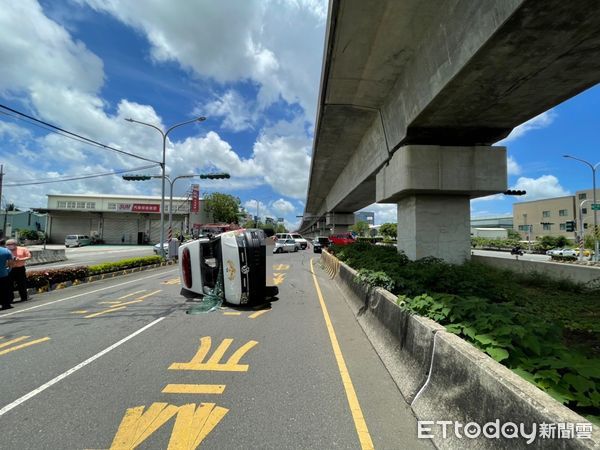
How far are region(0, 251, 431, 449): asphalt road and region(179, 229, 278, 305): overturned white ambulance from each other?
102 centimetres

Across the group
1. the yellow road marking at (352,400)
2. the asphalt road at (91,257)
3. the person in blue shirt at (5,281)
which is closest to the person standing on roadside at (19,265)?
the person in blue shirt at (5,281)

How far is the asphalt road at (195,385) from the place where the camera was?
328 cm

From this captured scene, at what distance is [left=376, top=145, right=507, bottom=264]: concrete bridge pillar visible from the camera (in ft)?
33.9

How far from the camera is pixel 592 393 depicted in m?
2.56

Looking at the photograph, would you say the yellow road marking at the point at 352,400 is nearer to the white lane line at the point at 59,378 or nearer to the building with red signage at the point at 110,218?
the white lane line at the point at 59,378

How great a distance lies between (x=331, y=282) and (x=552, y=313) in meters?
9.05

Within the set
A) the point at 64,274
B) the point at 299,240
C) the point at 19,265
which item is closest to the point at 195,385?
the point at 19,265

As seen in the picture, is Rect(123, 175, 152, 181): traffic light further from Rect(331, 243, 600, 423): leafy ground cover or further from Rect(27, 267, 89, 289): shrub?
Rect(331, 243, 600, 423): leafy ground cover

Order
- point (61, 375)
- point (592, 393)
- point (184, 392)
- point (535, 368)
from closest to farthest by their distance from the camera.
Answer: point (592, 393)
point (535, 368)
point (184, 392)
point (61, 375)

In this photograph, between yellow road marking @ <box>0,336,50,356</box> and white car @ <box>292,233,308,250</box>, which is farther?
white car @ <box>292,233,308,250</box>

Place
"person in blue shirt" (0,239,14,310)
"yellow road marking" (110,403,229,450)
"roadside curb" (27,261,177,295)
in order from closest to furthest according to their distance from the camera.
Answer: "yellow road marking" (110,403,229,450), "person in blue shirt" (0,239,14,310), "roadside curb" (27,261,177,295)

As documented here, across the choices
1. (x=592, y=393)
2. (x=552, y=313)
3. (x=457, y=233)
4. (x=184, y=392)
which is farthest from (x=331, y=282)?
(x=592, y=393)

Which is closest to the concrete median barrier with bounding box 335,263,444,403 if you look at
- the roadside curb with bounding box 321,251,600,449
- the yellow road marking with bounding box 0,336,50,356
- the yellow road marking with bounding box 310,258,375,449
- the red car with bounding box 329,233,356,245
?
the roadside curb with bounding box 321,251,600,449

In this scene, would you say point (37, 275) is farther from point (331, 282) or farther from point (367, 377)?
point (367, 377)
